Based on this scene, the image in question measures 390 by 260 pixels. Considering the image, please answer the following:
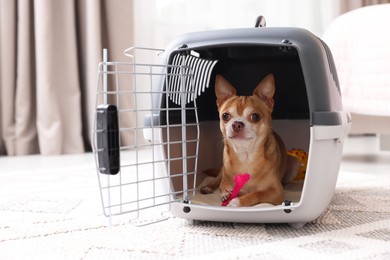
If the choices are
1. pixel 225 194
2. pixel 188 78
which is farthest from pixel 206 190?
pixel 188 78

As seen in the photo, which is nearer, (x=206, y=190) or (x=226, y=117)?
(x=226, y=117)

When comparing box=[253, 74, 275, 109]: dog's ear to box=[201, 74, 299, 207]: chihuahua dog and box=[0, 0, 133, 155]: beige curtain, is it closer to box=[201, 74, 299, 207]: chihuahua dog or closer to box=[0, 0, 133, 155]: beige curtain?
box=[201, 74, 299, 207]: chihuahua dog

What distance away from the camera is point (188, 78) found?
1224 millimetres

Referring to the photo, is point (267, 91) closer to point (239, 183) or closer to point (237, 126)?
point (237, 126)

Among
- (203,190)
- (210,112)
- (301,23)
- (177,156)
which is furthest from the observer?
(301,23)

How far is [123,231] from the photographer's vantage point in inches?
41.1

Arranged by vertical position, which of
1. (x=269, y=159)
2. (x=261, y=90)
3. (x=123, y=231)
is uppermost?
(x=261, y=90)

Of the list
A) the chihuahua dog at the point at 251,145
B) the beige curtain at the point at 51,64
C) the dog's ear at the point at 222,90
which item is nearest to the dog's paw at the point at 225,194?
the chihuahua dog at the point at 251,145

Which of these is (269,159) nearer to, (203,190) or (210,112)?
(203,190)

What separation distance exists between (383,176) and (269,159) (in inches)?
31.3

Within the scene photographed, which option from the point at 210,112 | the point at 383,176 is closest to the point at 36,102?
the point at 210,112

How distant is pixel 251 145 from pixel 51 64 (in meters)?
1.81

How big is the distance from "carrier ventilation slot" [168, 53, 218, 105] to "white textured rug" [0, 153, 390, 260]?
32 cm

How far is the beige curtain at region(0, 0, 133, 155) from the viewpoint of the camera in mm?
2621
